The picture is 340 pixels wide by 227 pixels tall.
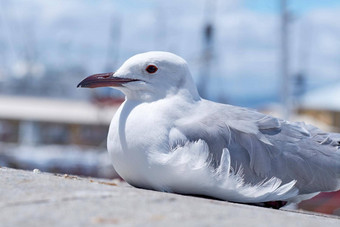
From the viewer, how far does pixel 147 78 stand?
3924mm

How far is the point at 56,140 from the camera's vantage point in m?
34.6

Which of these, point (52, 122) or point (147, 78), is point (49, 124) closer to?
point (52, 122)

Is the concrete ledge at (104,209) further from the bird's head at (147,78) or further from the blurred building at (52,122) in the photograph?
the blurred building at (52,122)

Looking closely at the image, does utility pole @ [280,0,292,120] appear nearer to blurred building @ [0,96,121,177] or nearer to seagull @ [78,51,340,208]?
blurred building @ [0,96,121,177]

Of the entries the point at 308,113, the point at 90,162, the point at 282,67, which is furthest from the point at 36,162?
the point at 308,113

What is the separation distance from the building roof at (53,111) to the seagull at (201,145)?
25.9 meters

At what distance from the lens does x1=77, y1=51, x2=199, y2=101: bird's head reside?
391 centimetres

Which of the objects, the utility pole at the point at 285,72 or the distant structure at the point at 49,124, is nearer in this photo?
the utility pole at the point at 285,72

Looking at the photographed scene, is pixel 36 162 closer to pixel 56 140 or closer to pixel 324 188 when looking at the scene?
pixel 56 140

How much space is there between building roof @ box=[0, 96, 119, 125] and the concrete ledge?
2672 cm

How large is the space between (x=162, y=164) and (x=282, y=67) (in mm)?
15901

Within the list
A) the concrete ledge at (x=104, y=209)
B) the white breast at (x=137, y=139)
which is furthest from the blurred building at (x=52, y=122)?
the concrete ledge at (x=104, y=209)

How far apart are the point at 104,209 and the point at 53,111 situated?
3212cm

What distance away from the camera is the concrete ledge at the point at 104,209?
2.48m
